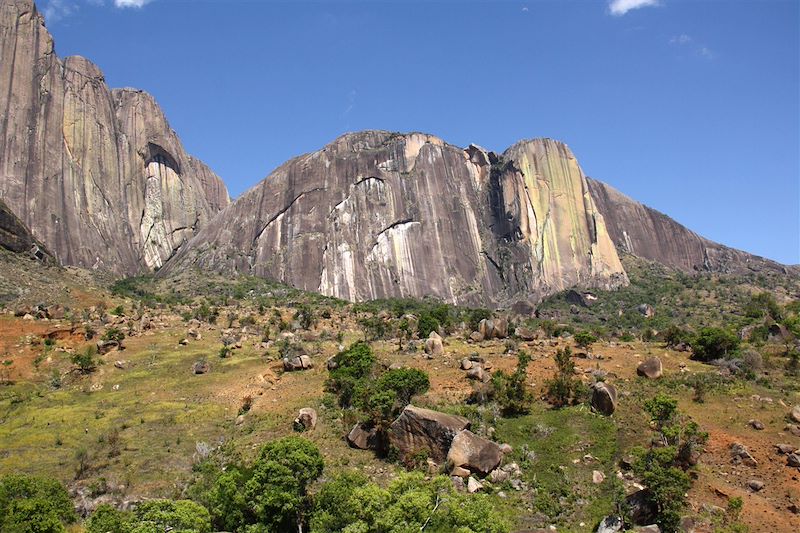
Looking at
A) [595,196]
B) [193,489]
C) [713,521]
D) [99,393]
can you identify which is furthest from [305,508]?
[595,196]

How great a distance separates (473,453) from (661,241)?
138760 millimetres

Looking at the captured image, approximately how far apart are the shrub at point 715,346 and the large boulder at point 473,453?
1952 cm

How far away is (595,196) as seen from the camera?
6014 inches

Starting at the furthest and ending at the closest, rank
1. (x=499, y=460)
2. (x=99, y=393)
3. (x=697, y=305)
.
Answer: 1. (x=697, y=305)
2. (x=99, y=393)
3. (x=499, y=460)

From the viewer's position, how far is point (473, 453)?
93.3 ft

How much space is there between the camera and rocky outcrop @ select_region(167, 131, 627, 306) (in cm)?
11669

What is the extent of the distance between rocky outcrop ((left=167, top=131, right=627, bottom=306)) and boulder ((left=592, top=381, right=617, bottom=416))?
81595 mm

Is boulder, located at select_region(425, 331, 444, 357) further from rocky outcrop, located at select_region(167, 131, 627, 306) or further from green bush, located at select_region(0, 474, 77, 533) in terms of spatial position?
rocky outcrop, located at select_region(167, 131, 627, 306)

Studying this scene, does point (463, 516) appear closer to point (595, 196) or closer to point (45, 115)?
Result: point (45, 115)

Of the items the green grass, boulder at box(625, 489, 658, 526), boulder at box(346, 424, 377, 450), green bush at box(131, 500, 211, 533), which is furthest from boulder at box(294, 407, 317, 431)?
boulder at box(625, 489, 658, 526)

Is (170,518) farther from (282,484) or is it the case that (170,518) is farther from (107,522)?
(282,484)

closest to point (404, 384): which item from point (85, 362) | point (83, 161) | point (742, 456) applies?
point (742, 456)

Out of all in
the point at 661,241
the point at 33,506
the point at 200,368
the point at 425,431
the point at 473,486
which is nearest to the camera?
the point at 33,506

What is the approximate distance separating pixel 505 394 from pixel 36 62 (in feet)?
374
